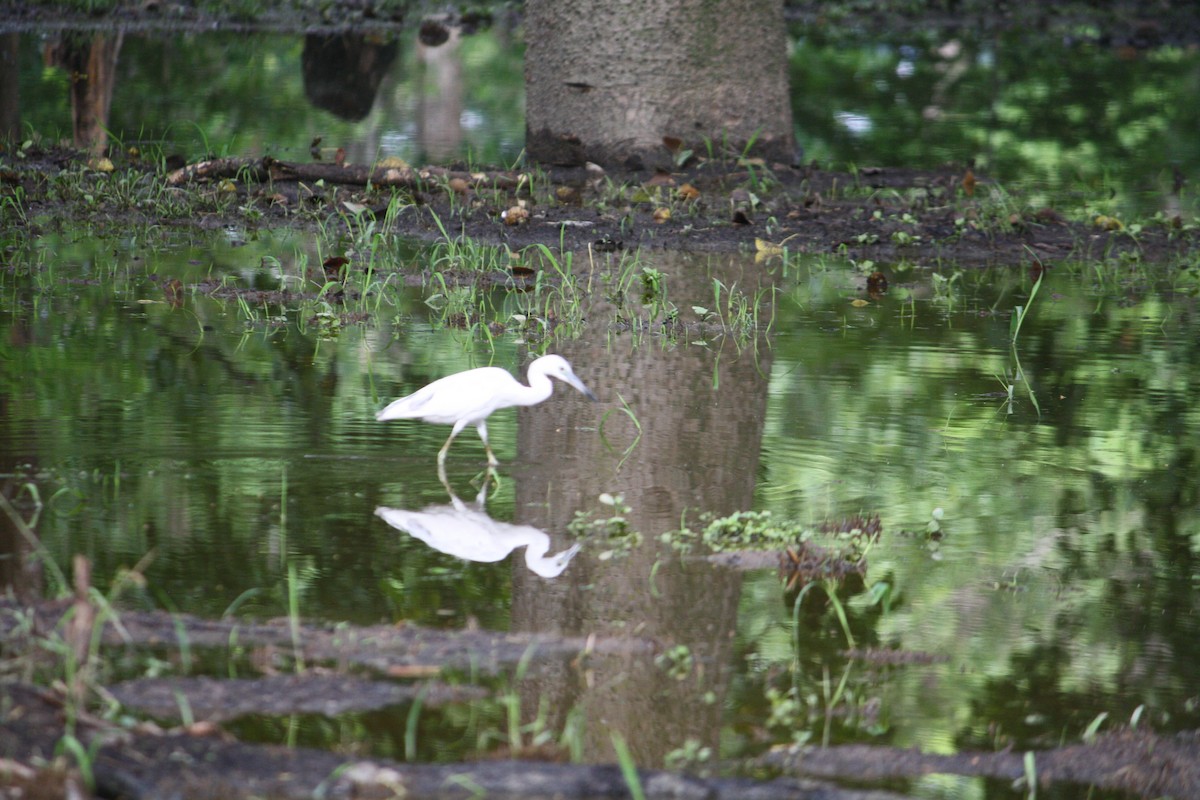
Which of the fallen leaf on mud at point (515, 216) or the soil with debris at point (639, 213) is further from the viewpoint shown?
the soil with debris at point (639, 213)

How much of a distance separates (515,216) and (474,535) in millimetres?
5089

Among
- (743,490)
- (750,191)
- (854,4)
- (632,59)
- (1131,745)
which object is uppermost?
(854,4)

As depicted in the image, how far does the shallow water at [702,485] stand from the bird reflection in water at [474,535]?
0.17 feet

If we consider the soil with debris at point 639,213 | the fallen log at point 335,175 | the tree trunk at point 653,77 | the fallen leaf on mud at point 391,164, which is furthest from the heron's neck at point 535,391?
the tree trunk at point 653,77

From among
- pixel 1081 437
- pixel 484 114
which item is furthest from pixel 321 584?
pixel 484 114

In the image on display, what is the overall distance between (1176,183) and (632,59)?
4388 millimetres

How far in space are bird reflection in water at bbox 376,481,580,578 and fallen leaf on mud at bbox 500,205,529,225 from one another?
4.77 metres

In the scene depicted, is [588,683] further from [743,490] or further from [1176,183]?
[1176,183]

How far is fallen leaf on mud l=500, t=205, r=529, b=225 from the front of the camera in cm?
974

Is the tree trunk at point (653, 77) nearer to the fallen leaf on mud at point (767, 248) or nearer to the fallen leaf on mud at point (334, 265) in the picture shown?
the fallen leaf on mud at point (767, 248)

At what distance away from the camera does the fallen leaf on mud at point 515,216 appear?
32.0 ft

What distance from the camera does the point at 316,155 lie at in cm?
1161

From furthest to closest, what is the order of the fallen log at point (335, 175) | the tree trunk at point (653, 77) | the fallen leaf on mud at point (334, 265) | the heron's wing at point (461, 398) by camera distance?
the tree trunk at point (653, 77), the fallen log at point (335, 175), the fallen leaf on mud at point (334, 265), the heron's wing at point (461, 398)

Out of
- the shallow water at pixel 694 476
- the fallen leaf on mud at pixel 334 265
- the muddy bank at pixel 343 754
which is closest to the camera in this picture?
the muddy bank at pixel 343 754
